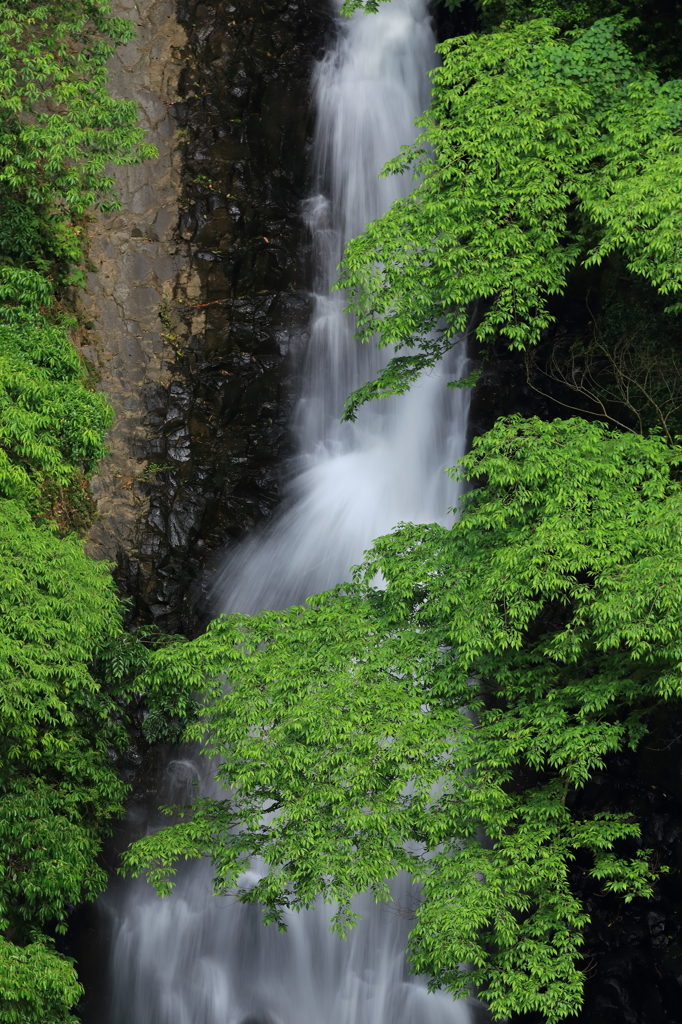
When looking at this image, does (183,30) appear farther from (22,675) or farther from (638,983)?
(638,983)

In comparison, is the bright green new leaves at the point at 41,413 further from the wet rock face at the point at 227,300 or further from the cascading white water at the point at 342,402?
the cascading white water at the point at 342,402

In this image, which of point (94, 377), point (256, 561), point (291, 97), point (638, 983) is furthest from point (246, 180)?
point (638, 983)

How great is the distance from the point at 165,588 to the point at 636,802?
819cm

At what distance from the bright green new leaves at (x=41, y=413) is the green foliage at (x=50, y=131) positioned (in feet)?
5.26

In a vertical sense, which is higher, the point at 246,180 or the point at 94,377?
the point at 246,180

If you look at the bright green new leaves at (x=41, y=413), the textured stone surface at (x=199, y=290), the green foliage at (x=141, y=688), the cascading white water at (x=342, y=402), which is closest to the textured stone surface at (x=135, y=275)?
the textured stone surface at (x=199, y=290)

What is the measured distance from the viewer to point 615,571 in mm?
9844

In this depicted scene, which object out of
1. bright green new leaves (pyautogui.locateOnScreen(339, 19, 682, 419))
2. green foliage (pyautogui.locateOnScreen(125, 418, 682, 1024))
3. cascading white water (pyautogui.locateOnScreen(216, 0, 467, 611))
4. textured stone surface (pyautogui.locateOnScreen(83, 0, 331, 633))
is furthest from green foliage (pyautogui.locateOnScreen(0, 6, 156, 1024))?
bright green new leaves (pyautogui.locateOnScreen(339, 19, 682, 419))

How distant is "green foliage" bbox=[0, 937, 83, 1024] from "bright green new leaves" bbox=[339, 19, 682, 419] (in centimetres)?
834

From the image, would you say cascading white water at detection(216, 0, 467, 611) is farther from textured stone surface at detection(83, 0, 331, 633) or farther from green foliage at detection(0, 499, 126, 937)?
green foliage at detection(0, 499, 126, 937)

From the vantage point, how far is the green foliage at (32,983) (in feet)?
30.2

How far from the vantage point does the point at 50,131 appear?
44.0 feet

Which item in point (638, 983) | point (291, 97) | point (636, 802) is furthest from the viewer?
point (291, 97)

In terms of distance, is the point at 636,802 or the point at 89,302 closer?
the point at 636,802
